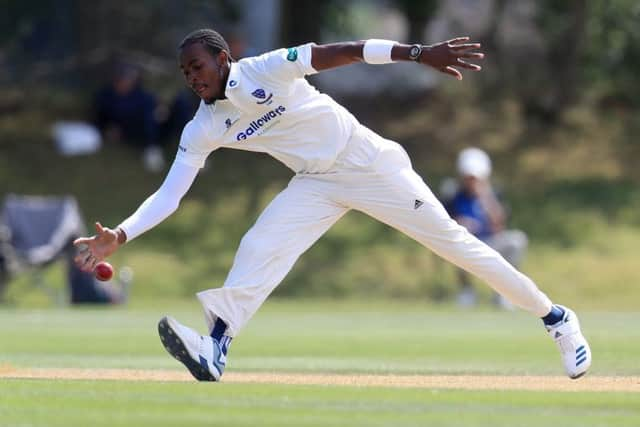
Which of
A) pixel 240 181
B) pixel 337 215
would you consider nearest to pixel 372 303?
pixel 240 181

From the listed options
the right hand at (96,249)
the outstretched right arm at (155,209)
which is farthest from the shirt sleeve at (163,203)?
the right hand at (96,249)

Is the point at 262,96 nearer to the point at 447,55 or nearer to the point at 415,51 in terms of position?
the point at 415,51

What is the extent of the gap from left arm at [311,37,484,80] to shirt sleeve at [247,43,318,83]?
0.05m

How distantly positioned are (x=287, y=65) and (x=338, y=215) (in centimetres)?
107

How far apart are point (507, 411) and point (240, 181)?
63.2ft

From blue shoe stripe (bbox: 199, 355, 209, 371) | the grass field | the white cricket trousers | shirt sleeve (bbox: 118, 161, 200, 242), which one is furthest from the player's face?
the grass field

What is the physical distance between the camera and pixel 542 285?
23.8 meters

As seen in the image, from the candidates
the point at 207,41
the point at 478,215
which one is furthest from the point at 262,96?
the point at 478,215

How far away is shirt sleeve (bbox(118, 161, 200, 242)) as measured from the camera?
9961mm

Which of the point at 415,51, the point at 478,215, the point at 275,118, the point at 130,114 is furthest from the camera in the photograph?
the point at 130,114

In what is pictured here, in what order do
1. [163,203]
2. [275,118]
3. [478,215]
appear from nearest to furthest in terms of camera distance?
[275,118], [163,203], [478,215]

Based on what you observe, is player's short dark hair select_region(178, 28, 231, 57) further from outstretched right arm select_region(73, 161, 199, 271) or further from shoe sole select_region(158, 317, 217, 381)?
shoe sole select_region(158, 317, 217, 381)

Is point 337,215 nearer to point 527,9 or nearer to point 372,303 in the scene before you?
point 372,303

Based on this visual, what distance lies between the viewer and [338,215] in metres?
10.2
